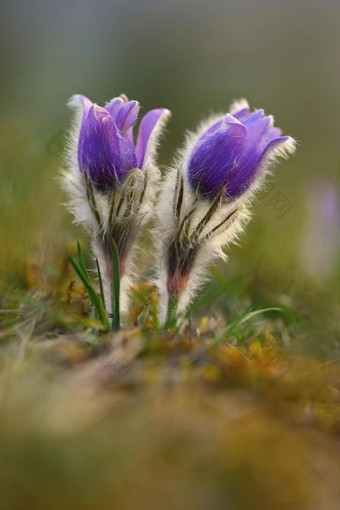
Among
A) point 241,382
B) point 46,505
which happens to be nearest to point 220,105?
point 241,382

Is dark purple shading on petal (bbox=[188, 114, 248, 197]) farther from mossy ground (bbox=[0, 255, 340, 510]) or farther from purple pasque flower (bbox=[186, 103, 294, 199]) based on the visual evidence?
mossy ground (bbox=[0, 255, 340, 510])

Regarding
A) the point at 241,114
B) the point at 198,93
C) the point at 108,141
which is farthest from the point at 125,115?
the point at 198,93

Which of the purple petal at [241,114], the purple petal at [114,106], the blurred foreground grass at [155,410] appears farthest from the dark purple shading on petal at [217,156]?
the blurred foreground grass at [155,410]

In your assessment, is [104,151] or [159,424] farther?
[104,151]

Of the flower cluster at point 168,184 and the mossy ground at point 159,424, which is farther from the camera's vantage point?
the flower cluster at point 168,184

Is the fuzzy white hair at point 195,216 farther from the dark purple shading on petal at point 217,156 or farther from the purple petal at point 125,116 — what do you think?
the purple petal at point 125,116

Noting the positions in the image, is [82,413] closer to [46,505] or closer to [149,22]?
[46,505]

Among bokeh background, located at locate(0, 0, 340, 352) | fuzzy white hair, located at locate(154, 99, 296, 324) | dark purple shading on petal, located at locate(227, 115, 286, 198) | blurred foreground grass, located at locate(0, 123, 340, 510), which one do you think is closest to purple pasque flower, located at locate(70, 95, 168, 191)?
fuzzy white hair, located at locate(154, 99, 296, 324)

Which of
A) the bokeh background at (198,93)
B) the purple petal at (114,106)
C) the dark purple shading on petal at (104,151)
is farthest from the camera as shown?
the bokeh background at (198,93)

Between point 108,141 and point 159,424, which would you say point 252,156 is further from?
point 159,424
